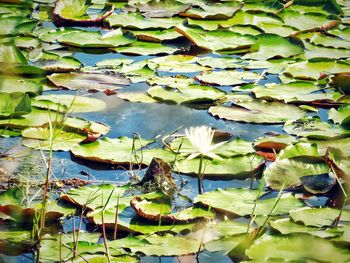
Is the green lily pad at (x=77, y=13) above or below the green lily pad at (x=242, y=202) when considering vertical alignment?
below

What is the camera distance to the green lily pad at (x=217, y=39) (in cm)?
338

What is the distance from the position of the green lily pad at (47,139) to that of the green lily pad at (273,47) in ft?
3.79

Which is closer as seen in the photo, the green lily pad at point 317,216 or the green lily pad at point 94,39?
the green lily pad at point 317,216

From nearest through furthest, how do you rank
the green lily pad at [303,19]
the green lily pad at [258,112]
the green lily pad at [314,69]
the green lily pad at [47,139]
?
the green lily pad at [47,139] < the green lily pad at [258,112] < the green lily pad at [314,69] < the green lily pad at [303,19]

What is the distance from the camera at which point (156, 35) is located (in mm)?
3506

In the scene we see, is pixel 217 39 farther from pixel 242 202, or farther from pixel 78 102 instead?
pixel 242 202

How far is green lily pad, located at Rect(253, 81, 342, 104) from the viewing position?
2830 millimetres

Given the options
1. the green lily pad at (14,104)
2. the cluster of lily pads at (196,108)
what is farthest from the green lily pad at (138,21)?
the green lily pad at (14,104)

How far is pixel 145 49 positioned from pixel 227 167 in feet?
4.07

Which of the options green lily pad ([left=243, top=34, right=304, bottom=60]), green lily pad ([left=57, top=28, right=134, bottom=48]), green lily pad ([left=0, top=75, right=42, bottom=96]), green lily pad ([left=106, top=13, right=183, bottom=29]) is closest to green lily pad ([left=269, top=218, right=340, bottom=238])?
green lily pad ([left=0, top=75, right=42, bottom=96])

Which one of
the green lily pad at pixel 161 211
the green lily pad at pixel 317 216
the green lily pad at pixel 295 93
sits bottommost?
the green lily pad at pixel 295 93

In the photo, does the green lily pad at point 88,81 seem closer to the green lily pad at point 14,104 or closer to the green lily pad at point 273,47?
the green lily pad at point 14,104

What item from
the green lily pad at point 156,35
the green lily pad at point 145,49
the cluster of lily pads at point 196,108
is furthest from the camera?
the green lily pad at point 156,35

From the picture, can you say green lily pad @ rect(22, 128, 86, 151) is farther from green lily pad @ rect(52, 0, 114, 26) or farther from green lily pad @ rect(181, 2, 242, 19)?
green lily pad @ rect(181, 2, 242, 19)
